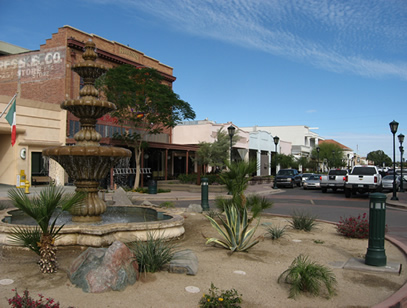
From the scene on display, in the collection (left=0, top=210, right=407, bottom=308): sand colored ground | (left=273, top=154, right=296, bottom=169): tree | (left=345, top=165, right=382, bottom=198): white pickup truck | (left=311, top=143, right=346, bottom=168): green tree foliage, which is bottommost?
(left=0, top=210, right=407, bottom=308): sand colored ground

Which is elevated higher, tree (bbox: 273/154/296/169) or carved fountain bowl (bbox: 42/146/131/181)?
tree (bbox: 273/154/296/169)

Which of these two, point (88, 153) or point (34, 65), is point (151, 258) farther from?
point (34, 65)

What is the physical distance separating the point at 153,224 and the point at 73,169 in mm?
2255

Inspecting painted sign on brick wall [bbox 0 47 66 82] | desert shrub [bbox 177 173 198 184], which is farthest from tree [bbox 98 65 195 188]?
painted sign on brick wall [bbox 0 47 66 82]

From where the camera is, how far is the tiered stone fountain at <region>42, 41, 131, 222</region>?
8234 mm

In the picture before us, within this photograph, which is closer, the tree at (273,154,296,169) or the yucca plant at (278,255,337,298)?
the yucca plant at (278,255,337,298)

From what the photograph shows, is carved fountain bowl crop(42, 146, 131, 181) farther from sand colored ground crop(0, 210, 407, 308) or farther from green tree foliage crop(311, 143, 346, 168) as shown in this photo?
green tree foliage crop(311, 143, 346, 168)

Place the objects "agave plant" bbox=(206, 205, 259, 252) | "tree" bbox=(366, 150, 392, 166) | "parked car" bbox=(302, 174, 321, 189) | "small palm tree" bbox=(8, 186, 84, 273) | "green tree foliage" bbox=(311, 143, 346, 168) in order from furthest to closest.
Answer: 1. "tree" bbox=(366, 150, 392, 166)
2. "green tree foliage" bbox=(311, 143, 346, 168)
3. "parked car" bbox=(302, 174, 321, 189)
4. "agave plant" bbox=(206, 205, 259, 252)
5. "small palm tree" bbox=(8, 186, 84, 273)

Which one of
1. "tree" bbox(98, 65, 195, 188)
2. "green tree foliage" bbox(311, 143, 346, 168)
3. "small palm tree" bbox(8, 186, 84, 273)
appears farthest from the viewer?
"green tree foliage" bbox(311, 143, 346, 168)

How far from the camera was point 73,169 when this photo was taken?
8.52m

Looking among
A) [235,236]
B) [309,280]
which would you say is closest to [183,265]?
[309,280]

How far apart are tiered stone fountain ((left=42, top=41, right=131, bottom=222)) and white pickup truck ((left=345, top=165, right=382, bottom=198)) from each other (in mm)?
18957

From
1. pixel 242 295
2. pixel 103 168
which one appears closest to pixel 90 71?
pixel 103 168

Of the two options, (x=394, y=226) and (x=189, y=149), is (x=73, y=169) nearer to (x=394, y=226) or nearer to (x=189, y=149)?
(x=394, y=226)
